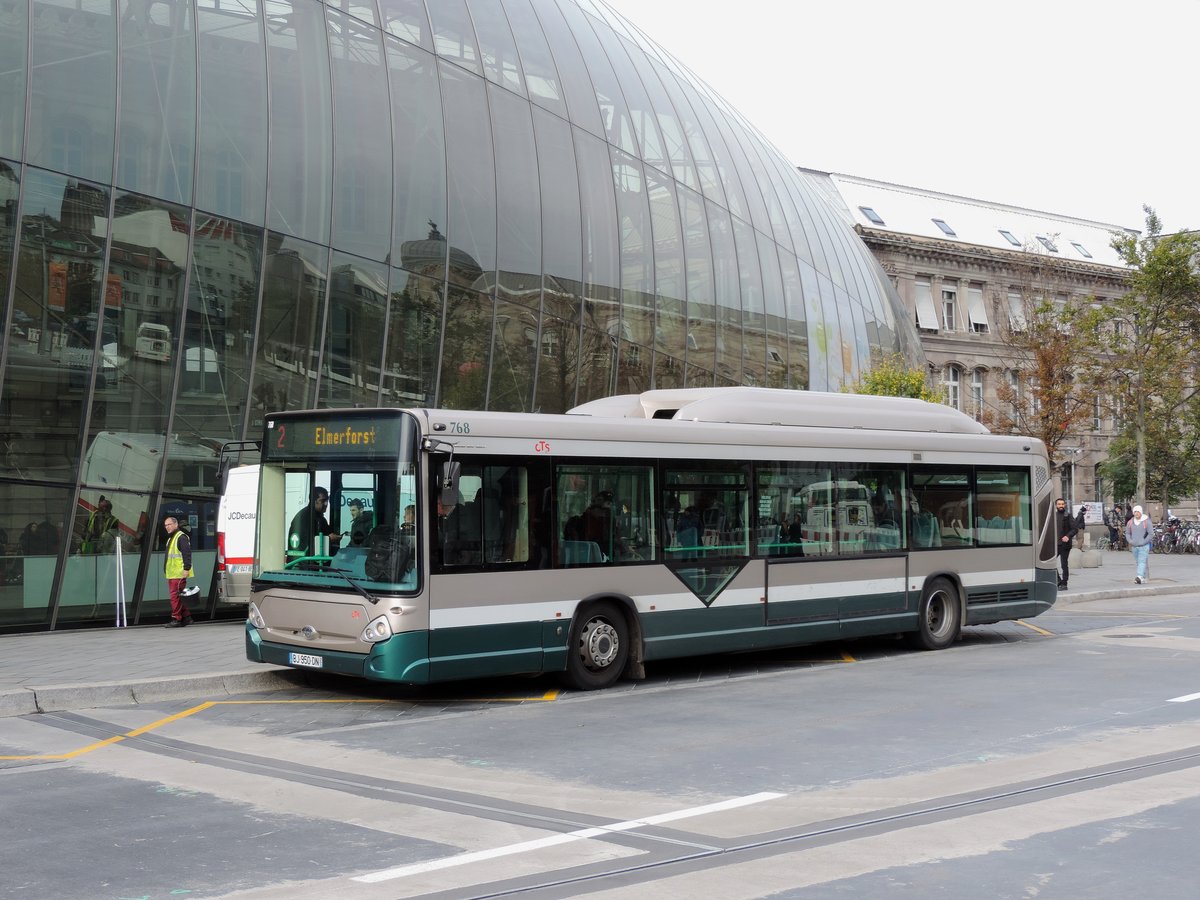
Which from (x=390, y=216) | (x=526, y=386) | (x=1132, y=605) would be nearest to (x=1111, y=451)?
(x=1132, y=605)

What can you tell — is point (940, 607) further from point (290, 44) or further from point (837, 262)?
point (837, 262)

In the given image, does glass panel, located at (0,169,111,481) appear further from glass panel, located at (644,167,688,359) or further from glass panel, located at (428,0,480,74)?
glass panel, located at (644,167,688,359)

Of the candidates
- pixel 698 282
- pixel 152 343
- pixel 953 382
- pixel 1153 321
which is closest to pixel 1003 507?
pixel 152 343

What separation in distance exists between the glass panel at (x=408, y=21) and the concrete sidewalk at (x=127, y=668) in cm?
1020

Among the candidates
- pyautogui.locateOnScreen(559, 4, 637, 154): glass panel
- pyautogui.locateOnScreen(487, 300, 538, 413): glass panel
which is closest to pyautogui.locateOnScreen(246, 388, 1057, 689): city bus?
pyautogui.locateOnScreen(487, 300, 538, 413): glass panel

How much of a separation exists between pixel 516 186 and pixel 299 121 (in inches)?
194

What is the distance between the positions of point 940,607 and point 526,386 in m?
9.57

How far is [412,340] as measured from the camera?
834 inches

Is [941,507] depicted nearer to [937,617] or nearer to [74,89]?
[937,617]

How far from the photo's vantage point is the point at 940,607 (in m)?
16.7

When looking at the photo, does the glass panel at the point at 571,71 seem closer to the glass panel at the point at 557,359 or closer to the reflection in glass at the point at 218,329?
the glass panel at the point at 557,359

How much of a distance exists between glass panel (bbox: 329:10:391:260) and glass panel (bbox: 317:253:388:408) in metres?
0.34

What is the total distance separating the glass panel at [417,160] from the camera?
21.0m

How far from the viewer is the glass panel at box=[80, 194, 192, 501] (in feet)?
56.4
